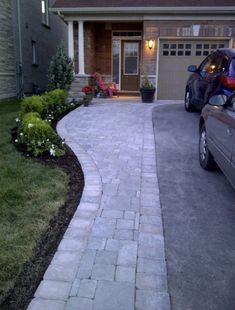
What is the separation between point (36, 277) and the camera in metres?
2.63

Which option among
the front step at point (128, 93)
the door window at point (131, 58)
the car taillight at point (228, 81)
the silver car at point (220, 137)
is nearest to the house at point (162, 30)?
the door window at point (131, 58)

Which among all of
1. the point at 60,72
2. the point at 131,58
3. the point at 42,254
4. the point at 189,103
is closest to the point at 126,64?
the point at 131,58

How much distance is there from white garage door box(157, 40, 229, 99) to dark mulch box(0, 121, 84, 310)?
9546 millimetres

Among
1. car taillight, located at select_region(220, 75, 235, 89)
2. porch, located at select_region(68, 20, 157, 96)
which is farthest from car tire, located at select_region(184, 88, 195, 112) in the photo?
porch, located at select_region(68, 20, 157, 96)

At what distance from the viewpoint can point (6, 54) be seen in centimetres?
1380

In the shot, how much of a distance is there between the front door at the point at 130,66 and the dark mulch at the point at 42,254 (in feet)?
36.8

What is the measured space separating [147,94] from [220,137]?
27.8ft

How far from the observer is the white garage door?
13.1 metres

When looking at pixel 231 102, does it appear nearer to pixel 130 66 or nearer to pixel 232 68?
pixel 232 68

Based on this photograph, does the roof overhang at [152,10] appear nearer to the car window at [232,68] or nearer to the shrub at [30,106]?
the car window at [232,68]

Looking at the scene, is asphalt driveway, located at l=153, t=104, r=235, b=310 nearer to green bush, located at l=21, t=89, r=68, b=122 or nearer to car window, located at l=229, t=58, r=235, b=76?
car window, located at l=229, t=58, r=235, b=76

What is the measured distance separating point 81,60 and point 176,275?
12.3 metres

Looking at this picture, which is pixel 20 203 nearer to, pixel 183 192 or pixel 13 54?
pixel 183 192

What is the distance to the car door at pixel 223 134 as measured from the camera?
3.81m
